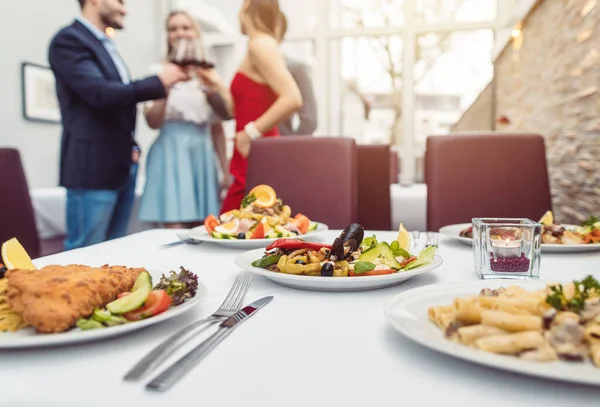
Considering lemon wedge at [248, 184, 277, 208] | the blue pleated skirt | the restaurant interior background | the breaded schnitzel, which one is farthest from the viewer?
the restaurant interior background

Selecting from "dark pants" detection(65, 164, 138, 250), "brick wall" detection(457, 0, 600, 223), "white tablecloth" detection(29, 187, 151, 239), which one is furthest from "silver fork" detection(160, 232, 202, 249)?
"white tablecloth" detection(29, 187, 151, 239)

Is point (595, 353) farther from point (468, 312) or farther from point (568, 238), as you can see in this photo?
point (568, 238)

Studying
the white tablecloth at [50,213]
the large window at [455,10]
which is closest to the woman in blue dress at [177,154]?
the white tablecloth at [50,213]

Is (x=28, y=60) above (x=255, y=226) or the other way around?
above

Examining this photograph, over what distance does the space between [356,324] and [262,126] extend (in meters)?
1.72

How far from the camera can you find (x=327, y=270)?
716 millimetres

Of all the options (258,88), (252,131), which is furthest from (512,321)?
(258,88)

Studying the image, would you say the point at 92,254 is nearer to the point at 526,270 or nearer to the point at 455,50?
the point at 526,270

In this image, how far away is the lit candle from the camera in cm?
80

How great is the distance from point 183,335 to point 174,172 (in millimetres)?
2188

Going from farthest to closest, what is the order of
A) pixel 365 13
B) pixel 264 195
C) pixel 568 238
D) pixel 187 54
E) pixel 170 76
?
pixel 365 13
pixel 170 76
pixel 187 54
pixel 264 195
pixel 568 238

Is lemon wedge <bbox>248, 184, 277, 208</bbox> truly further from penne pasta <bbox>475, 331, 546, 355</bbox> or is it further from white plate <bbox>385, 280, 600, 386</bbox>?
penne pasta <bbox>475, 331, 546, 355</bbox>

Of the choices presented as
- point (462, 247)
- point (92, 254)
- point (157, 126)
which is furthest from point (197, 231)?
point (157, 126)

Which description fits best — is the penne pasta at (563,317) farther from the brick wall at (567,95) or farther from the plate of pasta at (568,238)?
the brick wall at (567,95)
